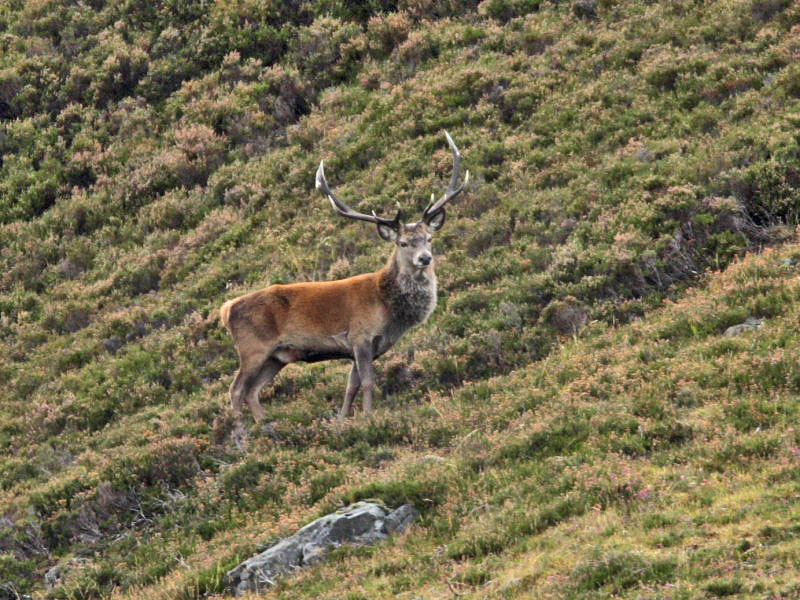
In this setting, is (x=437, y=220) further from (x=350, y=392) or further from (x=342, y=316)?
(x=350, y=392)

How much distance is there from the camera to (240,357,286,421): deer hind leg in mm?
14711

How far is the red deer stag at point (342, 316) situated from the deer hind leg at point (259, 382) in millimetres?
13

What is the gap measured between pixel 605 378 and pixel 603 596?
4.64 m

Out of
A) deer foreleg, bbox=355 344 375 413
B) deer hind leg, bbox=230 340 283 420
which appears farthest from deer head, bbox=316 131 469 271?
deer hind leg, bbox=230 340 283 420

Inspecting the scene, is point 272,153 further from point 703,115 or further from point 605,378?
point 605,378

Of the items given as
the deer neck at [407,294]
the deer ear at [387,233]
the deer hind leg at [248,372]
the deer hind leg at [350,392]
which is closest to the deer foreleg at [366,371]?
the deer hind leg at [350,392]

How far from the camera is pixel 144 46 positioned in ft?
91.6

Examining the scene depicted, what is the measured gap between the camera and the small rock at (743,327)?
499 inches

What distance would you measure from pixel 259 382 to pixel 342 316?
1545 millimetres

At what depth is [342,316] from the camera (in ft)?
47.0

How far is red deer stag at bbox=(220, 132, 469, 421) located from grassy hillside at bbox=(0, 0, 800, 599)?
2.29ft

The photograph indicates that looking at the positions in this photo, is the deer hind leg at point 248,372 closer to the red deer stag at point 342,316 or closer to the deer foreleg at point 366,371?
the red deer stag at point 342,316

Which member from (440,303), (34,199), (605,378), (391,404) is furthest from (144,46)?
(605,378)

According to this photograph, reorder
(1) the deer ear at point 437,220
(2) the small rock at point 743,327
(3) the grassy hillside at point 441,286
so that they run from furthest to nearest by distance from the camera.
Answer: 1. (1) the deer ear at point 437,220
2. (2) the small rock at point 743,327
3. (3) the grassy hillside at point 441,286
